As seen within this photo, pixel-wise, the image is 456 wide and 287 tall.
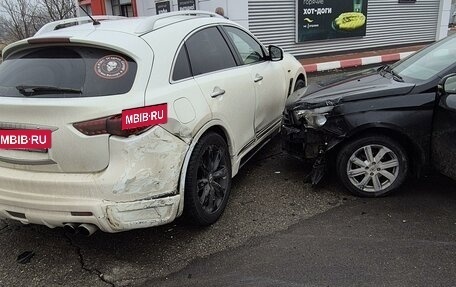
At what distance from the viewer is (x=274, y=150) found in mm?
5461

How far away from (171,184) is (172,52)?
1.02 metres

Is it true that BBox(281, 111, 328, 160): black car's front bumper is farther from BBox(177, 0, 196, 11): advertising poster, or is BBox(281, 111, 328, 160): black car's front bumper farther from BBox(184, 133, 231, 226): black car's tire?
BBox(177, 0, 196, 11): advertising poster

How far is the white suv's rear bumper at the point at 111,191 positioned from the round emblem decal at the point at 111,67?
46cm

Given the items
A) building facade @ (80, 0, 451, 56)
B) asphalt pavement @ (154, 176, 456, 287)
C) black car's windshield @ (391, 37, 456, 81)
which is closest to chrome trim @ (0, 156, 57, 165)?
asphalt pavement @ (154, 176, 456, 287)

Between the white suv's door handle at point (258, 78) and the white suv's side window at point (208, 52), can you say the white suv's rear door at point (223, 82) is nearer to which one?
the white suv's side window at point (208, 52)

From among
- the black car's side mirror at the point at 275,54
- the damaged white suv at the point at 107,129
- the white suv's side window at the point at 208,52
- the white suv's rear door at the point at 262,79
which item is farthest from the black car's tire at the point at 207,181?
the black car's side mirror at the point at 275,54

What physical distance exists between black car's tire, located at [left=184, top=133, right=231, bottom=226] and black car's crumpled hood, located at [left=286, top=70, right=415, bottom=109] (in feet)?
3.30

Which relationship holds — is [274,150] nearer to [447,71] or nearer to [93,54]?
[447,71]

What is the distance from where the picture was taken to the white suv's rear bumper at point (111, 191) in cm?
282

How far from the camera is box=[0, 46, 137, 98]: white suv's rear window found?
115 inches

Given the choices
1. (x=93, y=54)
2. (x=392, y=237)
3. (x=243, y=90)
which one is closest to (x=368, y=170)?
(x=392, y=237)

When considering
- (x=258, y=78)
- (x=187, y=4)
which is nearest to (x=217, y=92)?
(x=258, y=78)

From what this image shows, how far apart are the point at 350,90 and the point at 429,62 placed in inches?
36.4

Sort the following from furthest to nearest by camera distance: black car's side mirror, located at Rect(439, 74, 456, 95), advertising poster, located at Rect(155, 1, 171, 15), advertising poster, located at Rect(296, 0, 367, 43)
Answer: advertising poster, located at Rect(155, 1, 171, 15) < advertising poster, located at Rect(296, 0, 367, 43) < black car's side mirror, located at Rect(439, 74, 456, 95)
